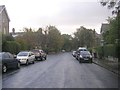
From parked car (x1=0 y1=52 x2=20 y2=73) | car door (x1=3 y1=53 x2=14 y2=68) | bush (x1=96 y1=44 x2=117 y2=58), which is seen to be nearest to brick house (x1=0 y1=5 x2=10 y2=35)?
bush (x1=96 y1=44 x2=117 y2=58)

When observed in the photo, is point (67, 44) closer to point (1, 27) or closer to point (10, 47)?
point (1, 27)

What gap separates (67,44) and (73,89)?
510ft

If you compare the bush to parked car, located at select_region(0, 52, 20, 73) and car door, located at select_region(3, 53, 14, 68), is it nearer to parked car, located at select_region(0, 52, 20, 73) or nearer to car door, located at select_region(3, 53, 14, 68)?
parked car, located at select_region(0, 52, 20, 73)

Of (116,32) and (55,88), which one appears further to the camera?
(116,32)

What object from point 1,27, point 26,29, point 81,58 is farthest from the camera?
point 26,29

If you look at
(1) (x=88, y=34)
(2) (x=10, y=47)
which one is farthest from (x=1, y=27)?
(1) (x=88, y=34)

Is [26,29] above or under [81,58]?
above

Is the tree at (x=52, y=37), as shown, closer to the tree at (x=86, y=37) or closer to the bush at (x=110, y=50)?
the tree at (x=86, y=37)

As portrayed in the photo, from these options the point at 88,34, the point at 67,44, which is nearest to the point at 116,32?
the point at 88,34

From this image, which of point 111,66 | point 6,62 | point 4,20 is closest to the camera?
point 6,62

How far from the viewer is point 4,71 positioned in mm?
22031

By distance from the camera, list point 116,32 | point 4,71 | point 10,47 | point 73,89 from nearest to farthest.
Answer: point 73,89 → point 4,71 → point 116,32 → point 10,47

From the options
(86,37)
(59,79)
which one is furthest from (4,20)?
(86,37)

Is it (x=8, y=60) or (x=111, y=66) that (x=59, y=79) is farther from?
(x=111, y=66)
